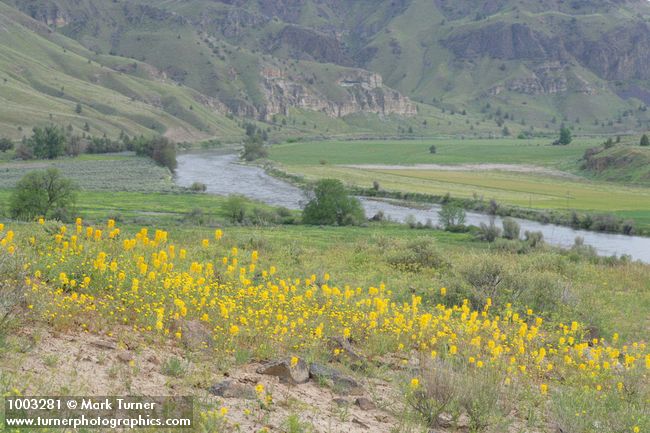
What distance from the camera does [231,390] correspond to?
23.5ft

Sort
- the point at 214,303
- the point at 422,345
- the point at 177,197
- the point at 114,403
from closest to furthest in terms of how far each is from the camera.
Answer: the point at 114,403 → the point at 214,303 → the point at 422,345 → the point at 177,197

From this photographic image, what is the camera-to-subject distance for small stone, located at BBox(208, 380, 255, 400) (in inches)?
280

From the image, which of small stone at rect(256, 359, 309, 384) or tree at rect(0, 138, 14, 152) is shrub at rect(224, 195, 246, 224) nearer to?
small stone at rect(256, 359, 309, 384)

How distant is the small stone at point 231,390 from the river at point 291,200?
42572 mm

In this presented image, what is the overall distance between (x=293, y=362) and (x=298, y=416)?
4.05 feet

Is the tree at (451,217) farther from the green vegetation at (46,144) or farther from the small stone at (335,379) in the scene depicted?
the green vegetation at (46,144)

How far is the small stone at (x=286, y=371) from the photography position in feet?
26.3

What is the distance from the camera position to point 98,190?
73375 mm

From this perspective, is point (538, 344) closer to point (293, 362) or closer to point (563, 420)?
point (563, 420)

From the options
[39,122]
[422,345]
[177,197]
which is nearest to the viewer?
[422,345]

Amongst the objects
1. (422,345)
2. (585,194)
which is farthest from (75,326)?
(585,194)

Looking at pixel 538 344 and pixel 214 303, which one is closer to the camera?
pixel 214 303

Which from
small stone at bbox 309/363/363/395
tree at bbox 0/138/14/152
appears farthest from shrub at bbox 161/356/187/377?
tree at bbox 0/138/14/152

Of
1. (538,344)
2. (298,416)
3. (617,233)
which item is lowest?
(617,233)
